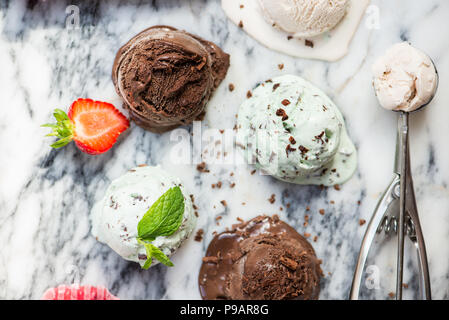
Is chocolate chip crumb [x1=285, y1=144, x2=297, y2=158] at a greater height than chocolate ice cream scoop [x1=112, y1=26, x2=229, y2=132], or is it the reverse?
chocolate ice cream scoop [x1=112, y1=26, x2=229, y2=132]

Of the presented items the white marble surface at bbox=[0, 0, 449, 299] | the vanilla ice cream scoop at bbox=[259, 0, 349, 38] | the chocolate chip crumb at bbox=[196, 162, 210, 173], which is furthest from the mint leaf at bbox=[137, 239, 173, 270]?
the vanilla ice cream scoop at bbox=[259, 0, 349, 38]

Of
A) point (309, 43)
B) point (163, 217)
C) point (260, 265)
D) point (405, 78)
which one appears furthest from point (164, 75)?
point (405, 78)

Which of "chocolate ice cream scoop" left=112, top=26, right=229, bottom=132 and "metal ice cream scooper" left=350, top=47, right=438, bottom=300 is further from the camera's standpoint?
"metal ice cream scooper" left=350, top=47, right=438, bottom=300

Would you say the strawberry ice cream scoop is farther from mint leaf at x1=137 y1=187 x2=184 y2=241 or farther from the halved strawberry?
the halved strawberry

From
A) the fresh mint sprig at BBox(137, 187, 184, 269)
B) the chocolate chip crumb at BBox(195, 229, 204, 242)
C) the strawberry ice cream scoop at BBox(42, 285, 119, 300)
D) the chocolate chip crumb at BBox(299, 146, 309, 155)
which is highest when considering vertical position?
the chocolate chip crumb at BBox(299, 146, 309, 155)

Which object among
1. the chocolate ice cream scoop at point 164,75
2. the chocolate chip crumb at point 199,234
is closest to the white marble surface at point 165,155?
the chocolate chip crumb at point 199,234

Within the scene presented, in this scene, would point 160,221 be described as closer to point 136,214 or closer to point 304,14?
point 136,214
